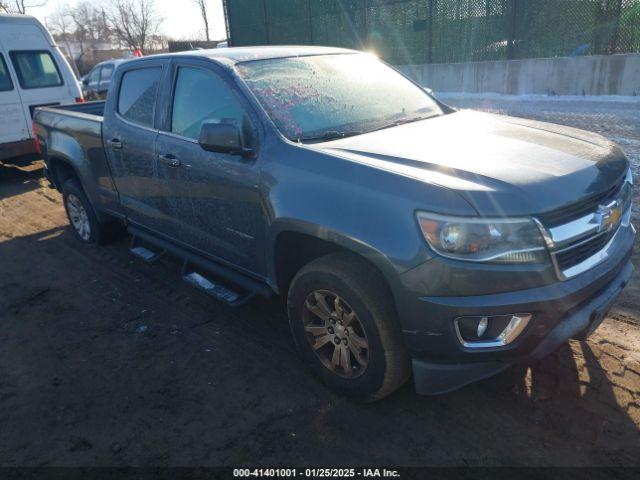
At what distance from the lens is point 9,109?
8305 mm

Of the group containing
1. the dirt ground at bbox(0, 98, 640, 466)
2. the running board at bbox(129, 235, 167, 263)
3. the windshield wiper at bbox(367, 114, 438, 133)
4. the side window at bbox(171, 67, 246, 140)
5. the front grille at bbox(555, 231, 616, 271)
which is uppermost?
the side window at bbox(171, 67, 246, 140)

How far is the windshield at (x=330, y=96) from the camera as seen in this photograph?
3209mm

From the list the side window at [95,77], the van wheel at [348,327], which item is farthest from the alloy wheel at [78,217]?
the side window at [95,77]

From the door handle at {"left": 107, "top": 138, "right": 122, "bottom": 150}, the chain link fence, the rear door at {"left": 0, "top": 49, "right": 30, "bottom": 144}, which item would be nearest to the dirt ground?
the door handle at {"left": 107, "top": 138, "right": 122, "bottom": 150}

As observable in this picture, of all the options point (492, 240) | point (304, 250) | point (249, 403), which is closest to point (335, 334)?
point (304, 250)

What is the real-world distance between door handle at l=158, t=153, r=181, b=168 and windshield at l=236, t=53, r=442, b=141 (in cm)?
→ 79

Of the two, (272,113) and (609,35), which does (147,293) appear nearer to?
(272,113)

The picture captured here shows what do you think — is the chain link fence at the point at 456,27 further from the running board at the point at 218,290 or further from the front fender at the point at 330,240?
the front fender at the point at 330,240

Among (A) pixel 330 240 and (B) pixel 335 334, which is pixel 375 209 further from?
(B) pixel 335 334

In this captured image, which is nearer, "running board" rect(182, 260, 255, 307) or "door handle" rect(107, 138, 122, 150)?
"running board" rect(182, 260, 255, 307)

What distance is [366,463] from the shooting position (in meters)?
2.52

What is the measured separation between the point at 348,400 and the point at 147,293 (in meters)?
2.30

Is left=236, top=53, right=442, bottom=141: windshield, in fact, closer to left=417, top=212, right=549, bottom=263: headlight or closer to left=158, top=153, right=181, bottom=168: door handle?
left=158, top=153, right=181, bottom=168: door handle

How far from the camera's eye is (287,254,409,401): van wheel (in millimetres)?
2588
